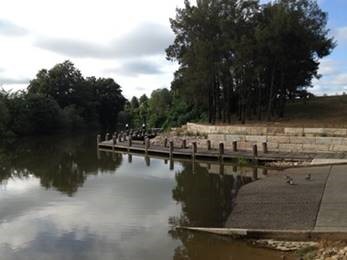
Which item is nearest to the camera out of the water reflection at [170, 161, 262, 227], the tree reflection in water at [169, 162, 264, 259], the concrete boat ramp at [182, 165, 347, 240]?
the concrete boat ramp at [182, 165, 347, 240]

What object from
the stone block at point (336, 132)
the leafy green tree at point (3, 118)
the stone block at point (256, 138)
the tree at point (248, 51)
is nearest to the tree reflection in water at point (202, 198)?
the stone block at point (256, 138)

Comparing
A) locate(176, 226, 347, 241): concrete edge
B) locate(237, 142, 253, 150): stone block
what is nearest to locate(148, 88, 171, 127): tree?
locate(237, 142, 253, 150): stone block

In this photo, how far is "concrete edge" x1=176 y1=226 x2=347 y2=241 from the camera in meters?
10.4

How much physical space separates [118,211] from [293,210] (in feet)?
18.9

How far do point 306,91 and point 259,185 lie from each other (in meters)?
22.2

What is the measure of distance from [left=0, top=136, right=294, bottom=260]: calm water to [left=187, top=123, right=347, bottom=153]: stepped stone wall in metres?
4.89

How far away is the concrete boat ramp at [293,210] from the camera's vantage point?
1109 cm

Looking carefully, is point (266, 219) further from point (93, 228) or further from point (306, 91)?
point (306, 91)

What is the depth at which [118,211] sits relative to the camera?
16.0 meters

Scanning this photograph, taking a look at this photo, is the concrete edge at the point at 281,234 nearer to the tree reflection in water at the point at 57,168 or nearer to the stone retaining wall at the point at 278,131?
the tree reflection in water at the point at 57,168

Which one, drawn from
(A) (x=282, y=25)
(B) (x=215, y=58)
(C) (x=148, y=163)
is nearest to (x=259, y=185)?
(C) (x=148, y=163)

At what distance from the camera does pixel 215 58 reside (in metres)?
37.4

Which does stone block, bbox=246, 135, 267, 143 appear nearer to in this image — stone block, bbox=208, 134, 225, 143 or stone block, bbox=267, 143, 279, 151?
stone block, bbox=267, 143, 279, 151

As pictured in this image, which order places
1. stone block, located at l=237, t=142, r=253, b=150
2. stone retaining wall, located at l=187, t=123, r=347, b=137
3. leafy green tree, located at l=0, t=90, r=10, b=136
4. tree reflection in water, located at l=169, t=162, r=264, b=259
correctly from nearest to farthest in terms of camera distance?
tree reflection in water, located at l=169, t=162, r=264, b=259
stone retaining wall, located at l=187, t=123, r=347, b=137
stone block, located at l=237, t=142, r=253, b=150
leafy green tree, located at l=0, t=90, r=10, b=136
